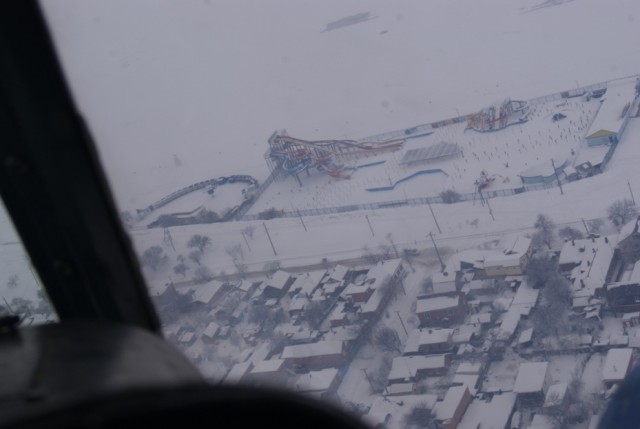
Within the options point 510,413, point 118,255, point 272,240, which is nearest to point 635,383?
point 118,255

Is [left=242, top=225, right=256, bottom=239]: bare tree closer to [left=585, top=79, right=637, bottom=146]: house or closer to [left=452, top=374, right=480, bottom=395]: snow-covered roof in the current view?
[left=452, top=374, right=480, bottom=395]: snow-covered roof

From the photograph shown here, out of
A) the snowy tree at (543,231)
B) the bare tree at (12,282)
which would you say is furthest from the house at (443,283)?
the bare tree at (12,282)

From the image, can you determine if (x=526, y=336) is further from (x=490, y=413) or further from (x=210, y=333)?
(x=210, y=333)

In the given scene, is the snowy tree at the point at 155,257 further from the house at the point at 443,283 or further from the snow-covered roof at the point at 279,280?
the house at the point at 443,283

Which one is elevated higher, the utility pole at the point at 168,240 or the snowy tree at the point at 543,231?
the utility pole at the point at 168,240

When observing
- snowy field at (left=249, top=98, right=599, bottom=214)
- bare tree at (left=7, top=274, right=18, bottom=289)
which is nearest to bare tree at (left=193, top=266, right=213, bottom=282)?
snowy field at (left=249, top=98, right=599, bottom=214)
